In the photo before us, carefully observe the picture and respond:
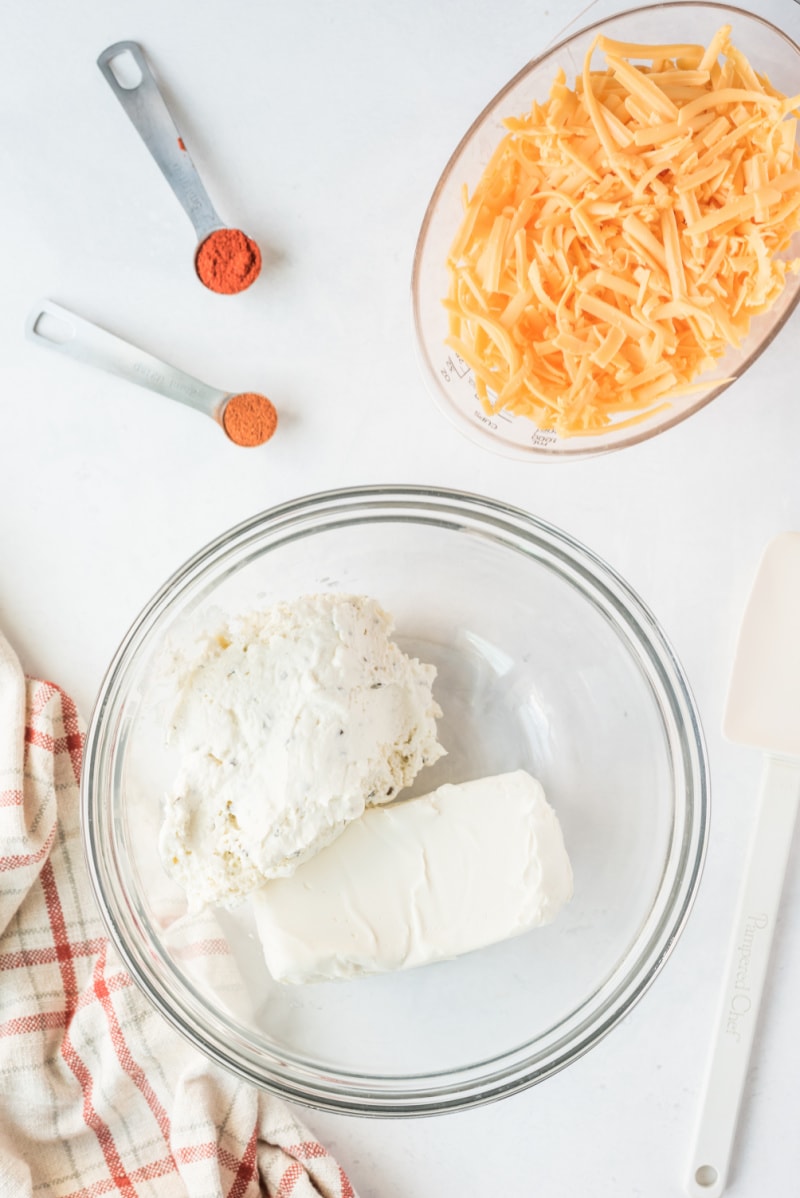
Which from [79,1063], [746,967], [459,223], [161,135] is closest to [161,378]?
[161,135]

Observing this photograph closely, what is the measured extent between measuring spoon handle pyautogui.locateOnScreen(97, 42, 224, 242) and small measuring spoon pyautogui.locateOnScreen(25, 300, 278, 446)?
6.1 inches

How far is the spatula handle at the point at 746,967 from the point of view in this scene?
110 centimetres

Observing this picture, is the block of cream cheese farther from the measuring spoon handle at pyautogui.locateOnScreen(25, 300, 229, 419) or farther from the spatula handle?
the measuring spoon handle at pyautogui.locateOnScreen(25, 300, 229, 419)

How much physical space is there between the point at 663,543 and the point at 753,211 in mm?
370

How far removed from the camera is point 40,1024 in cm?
112

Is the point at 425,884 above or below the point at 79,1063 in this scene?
above

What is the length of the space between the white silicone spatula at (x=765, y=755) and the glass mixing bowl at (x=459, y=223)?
22 cm

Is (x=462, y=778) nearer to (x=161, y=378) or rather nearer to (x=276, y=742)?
(x=276, y=742)

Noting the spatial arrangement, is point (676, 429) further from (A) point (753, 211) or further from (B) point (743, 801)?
(B) point (743, 801)

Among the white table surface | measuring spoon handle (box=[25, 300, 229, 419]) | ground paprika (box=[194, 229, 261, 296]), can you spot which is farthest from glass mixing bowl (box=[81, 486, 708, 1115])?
ground paprika (box=[194, 229, 261, 296])

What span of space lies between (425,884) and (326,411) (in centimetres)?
54

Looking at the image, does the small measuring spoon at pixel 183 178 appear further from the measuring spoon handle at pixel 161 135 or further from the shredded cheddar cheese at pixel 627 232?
the shredded cheddar cheese at pixel 627 232

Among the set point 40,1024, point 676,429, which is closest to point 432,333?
point 676,429

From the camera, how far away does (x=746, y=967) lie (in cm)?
111
